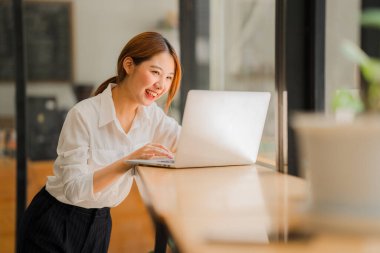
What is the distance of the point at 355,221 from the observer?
2.10 feet

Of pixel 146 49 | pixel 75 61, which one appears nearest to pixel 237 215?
pixel 146 49

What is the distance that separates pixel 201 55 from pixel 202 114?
182 cm

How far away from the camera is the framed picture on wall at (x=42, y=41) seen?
3.07 m

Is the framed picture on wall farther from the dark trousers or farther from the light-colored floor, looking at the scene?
the dark trousers

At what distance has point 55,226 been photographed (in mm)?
1850

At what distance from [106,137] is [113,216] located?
58.6 inches

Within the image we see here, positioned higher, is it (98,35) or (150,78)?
(98,35)

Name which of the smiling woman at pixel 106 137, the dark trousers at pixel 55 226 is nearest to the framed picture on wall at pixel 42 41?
the smiling woman at pixel 106 137

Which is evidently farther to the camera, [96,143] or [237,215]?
[96,143]

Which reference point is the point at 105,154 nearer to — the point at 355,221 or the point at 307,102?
the point at 307,102

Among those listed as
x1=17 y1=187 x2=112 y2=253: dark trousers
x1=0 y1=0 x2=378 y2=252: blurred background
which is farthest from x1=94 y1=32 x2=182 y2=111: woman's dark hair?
x1=0 y1=0 x2=378 y2=252: blurred background

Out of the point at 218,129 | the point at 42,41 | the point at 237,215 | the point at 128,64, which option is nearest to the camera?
the point at 237,215

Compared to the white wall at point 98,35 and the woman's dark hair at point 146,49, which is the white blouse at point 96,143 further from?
the white wall at point 98,35

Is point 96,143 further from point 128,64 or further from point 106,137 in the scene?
point 128,64
